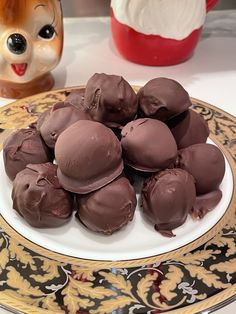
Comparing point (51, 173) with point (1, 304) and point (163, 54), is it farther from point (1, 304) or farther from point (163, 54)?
point (163, 54)

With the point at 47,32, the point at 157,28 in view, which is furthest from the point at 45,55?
the point at 157,28

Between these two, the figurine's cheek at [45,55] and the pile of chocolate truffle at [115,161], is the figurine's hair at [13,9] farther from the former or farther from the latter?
the pile of chocolate truffle at [115,161]

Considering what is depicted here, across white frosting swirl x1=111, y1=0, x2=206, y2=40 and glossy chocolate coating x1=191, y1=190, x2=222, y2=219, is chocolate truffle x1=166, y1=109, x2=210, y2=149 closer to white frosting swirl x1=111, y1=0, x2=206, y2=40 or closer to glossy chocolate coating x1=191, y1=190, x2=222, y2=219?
glossy chocolate coating x1=191, y1=190, x2=222, y2=219

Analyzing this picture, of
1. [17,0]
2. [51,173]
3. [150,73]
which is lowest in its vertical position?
[150,73]

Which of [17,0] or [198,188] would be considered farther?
[17,0]

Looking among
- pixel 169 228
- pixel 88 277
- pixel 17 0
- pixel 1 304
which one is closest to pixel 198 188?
pixel 169 228

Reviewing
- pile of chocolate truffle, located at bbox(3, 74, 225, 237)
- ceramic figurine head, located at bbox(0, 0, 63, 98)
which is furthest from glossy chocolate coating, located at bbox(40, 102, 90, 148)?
ceramic figurine head, located at bbox(0, 0, 63, 98)

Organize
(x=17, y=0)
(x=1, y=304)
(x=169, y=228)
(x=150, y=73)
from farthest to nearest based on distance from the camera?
1. (x=150, y=73)
2. (x=17, y=0)
3. (x=169, y=228)
4. (x=1, y=304)
